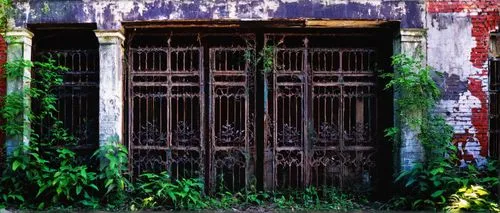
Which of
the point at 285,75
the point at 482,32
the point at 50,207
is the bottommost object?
the point at 50,207

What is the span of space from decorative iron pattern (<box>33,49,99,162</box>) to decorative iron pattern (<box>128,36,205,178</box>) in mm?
554

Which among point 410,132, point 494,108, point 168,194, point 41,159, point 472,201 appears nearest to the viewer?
point 472,201

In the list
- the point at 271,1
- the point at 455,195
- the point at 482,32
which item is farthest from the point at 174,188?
the point at 482,32

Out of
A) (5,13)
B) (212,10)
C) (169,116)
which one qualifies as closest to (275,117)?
(169,116)

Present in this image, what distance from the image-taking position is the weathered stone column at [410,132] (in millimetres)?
7026

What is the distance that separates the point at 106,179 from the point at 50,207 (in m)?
0.80

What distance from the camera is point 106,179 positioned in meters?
6.81

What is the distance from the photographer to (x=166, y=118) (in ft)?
24.5

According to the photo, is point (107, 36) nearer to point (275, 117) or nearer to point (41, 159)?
point (41, 159)

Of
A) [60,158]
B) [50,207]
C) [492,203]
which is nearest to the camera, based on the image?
[492,203]

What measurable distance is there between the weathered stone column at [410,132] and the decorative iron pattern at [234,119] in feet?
6.97

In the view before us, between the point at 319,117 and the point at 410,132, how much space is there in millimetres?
1325

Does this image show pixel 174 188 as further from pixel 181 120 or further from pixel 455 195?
pixel 455 195

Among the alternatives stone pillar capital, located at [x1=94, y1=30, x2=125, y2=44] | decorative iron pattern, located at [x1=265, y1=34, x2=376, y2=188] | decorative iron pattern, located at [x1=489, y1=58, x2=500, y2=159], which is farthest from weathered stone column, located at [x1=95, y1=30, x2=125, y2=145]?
decorative iron pattern, located at [x1=489, y1=58, x2=500, y2=159]
